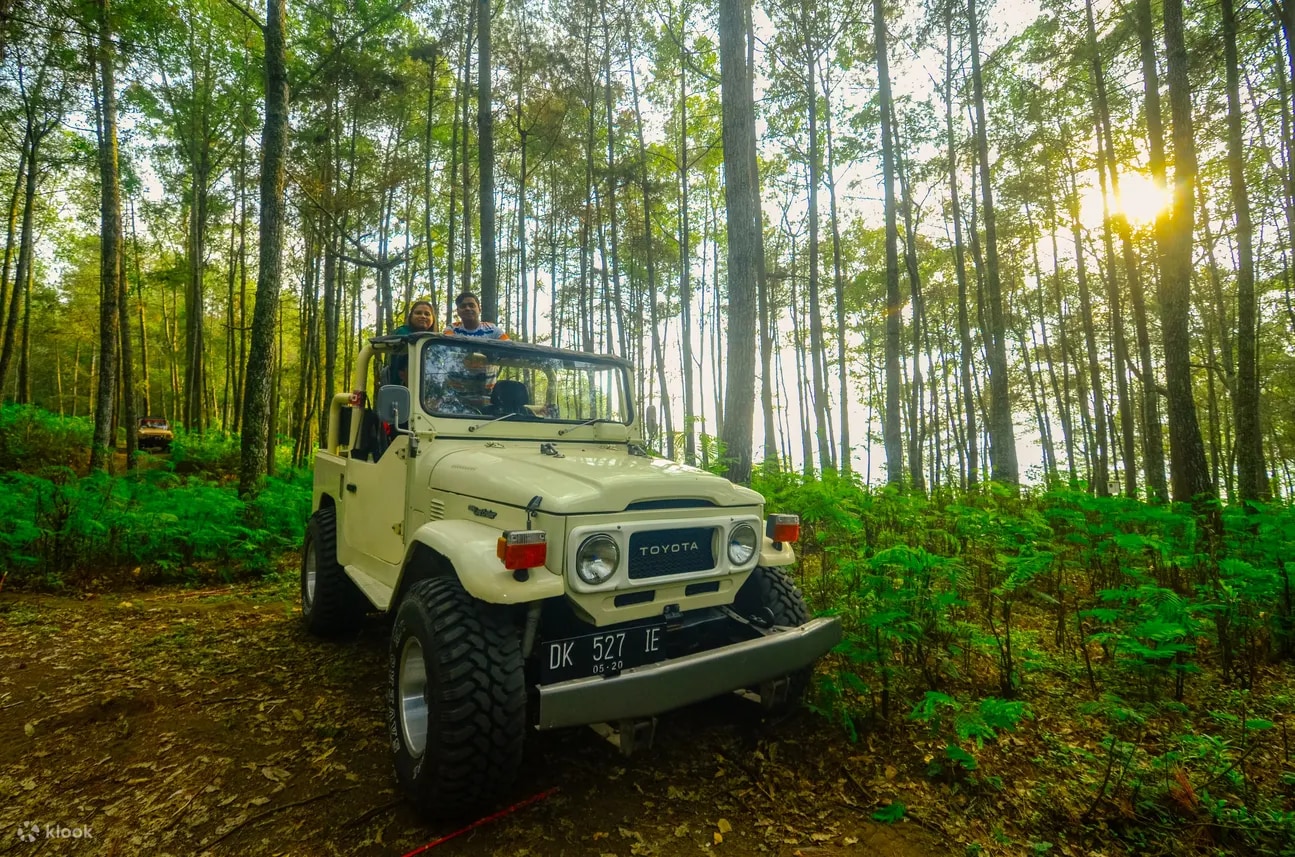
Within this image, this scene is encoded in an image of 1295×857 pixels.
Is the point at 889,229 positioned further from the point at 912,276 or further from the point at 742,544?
the point at 742,544

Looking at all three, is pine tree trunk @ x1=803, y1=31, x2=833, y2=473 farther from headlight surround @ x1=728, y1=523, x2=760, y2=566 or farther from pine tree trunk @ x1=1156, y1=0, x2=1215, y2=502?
headlight surround @ x1=728, y1=523, x2=760, y2=566

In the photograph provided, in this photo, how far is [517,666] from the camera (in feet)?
7.19

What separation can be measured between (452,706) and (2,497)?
278 inches

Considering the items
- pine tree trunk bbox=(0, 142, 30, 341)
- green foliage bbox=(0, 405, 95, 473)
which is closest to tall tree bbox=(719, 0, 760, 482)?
green foliage bbox=(0, 405, 95, 473)

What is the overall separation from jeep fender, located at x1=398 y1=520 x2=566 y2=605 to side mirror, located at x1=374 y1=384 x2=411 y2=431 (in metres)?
0.89

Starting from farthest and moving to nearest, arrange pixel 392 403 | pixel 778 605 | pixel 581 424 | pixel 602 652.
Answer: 1. pixel 581 424
2. pixel 392 403
3. pixel 778 605
4. pixel 602 652

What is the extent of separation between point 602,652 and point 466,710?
0.56 metres

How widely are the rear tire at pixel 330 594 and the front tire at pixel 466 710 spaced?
220 centimetres

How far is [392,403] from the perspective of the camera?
10.2ft

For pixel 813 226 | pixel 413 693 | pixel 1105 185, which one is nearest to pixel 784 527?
pixel 413 693

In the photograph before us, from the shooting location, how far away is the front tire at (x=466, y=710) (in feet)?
6.86

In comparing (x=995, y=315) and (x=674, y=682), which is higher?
(x=995, y=315)

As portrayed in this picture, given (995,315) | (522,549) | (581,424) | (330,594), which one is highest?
(995,315)

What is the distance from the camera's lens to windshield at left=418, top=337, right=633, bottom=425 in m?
3.48
